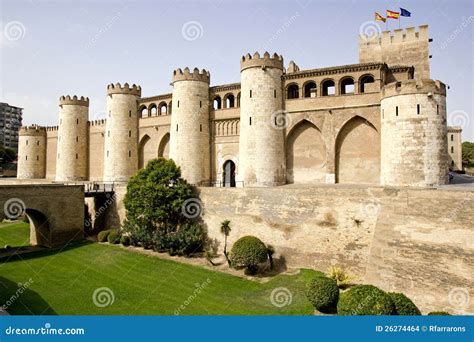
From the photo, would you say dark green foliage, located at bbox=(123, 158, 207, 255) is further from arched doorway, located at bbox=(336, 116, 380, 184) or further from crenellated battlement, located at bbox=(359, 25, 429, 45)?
crenellated battlement, located at bbox=(359, 25, 429, 45)

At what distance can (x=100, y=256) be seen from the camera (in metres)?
23.7

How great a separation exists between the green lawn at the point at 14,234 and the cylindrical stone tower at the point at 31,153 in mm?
15054

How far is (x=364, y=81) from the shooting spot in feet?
90.2

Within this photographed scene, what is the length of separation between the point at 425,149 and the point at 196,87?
18159 mm

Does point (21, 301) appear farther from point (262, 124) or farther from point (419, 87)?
point (419, 87)

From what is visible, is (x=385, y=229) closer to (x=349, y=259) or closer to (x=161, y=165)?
(x=349, y=259)

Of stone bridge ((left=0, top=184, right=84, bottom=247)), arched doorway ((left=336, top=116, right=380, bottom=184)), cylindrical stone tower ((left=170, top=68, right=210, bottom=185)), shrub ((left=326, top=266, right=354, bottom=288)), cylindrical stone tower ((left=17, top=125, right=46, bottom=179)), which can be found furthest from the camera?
cylindrical stone tower ((left=17, top=125, right=46, bottom=179))

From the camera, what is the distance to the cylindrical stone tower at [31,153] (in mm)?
47469

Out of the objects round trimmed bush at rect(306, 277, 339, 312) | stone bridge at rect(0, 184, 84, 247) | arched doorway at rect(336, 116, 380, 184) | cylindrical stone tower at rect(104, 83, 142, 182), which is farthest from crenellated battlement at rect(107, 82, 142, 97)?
round trimmed bush at rect(306, 277, 339, 312)

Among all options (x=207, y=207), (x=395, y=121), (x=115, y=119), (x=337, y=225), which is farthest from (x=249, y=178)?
(x=115, y=119)

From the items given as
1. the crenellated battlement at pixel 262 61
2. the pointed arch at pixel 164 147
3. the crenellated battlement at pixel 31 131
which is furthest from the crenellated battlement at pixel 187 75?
the crenellated battlement at pixel 31 131

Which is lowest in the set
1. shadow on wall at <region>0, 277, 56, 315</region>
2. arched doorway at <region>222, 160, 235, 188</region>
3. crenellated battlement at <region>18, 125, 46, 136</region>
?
shadow on wall at <region>0, 277, 56, 315</region>

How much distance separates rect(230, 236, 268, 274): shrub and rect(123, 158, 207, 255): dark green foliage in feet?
14.6

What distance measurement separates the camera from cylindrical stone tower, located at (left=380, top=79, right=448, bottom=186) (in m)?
20.9
